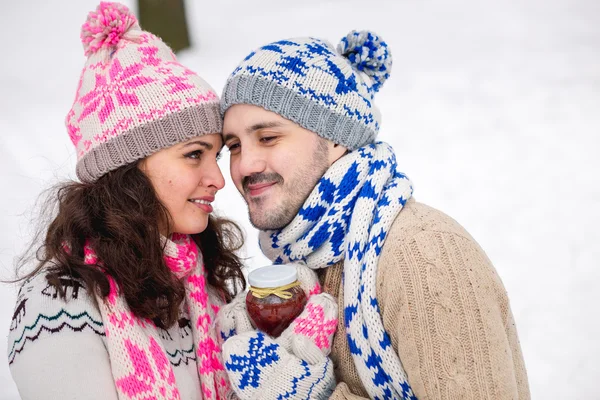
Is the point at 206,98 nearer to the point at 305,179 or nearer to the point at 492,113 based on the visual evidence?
the point at 305,179

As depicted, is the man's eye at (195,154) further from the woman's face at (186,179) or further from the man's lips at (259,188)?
the man's lips at (259,188)

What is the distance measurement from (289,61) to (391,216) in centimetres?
73

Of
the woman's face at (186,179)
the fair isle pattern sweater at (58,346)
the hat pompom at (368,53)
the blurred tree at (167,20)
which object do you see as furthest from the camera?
the blurred tree at (167,20)

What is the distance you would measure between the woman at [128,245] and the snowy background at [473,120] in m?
0.64

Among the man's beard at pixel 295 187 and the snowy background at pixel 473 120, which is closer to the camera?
the man's beard at pixel 295 187

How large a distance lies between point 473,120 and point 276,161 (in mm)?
4236

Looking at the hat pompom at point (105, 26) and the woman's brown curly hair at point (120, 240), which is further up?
the hat pompom at point (105, 26)

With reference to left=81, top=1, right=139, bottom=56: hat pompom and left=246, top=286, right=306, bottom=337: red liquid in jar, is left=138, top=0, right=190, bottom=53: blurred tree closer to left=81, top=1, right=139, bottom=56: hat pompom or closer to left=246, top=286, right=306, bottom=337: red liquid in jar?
left=81, top=1, right=139, bottom=56: hat pompom

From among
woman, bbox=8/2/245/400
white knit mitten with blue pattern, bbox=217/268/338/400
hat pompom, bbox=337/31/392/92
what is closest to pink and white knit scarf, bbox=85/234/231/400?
woman, bbox=8/2/245/400

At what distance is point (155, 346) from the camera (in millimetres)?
1997

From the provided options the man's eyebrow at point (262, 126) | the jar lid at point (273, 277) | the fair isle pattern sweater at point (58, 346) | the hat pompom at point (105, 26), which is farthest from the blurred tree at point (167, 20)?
the jar lid at point (273, 277)

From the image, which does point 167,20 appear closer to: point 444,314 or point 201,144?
point 201,144

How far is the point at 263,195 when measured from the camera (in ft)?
7.48

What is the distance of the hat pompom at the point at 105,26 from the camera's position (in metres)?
2.25
